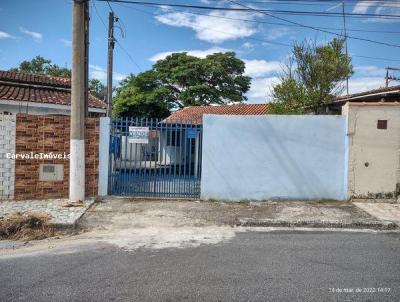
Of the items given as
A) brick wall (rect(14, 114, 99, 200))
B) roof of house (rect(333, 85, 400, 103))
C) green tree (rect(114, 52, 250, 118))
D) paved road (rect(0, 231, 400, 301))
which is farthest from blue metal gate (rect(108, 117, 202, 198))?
green tree (rect(114, 52, 250, 118))

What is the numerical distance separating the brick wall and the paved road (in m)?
3.91

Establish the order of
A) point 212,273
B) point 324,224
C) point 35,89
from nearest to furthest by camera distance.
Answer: point 212,273 → point 324,224 → point 35,89

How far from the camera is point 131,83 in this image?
108 feet

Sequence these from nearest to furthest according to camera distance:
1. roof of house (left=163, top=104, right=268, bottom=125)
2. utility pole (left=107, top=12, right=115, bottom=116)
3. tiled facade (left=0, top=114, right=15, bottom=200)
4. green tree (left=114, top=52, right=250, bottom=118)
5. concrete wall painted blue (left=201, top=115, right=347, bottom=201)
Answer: tiled facade (left=0, top=114, right=15, bottom=200) < concrete wall painted blue (left=201, top=115, right=347, bottom=201) < utility pole (left=107, top=12, right=115, bottom=116) < roof of house (left=163, top=104, right=268, bottom=125) < green tree (left=114, top=52, right=250, bottom=118)

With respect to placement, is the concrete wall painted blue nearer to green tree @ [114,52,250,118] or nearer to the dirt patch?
the dirt patch

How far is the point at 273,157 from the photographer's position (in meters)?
9.76

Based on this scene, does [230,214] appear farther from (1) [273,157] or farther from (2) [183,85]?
(2) [183,85]

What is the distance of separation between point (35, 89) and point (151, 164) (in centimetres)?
1047

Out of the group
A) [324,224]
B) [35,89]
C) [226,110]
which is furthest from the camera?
[226,110]

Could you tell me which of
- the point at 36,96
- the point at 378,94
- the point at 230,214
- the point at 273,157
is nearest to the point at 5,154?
the point at 230,214

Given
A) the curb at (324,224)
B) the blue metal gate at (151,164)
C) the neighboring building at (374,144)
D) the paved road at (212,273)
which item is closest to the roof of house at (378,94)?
the neighboring building at (374,144)

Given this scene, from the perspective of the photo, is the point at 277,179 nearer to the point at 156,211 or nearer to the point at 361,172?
the point at 361,172

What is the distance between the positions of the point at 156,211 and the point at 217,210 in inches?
54.4

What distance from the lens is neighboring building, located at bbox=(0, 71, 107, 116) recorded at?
1488 centimetres
